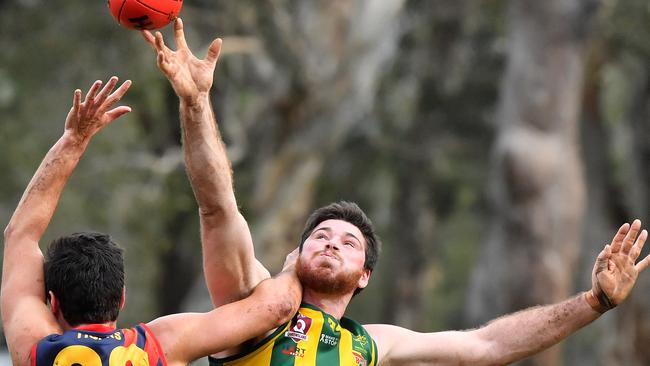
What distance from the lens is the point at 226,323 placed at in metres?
6.08

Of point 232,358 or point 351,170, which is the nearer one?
point 232,358

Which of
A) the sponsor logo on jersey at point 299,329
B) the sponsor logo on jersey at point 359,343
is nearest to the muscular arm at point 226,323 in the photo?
the sponsor logo on jersey at point 299,329

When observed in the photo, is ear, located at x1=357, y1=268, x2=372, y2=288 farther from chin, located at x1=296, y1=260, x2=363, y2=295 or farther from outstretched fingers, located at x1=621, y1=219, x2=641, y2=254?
outstretched fingers, located at x1=621, y1=219, x2=641, y2=254

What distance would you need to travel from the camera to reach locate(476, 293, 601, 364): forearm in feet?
23.5

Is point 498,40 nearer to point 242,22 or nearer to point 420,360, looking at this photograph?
point 242,22

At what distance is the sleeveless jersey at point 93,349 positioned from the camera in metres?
5.45

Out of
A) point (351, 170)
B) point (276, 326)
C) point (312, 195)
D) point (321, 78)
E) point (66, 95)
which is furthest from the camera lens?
point (351, 170)

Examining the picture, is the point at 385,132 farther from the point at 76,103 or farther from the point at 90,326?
the point at 90,326

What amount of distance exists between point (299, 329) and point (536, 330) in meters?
1.38

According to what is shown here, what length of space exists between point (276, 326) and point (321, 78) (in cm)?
1573

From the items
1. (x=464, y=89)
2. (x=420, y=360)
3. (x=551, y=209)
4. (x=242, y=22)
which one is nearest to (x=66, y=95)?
(x=242, y=22)

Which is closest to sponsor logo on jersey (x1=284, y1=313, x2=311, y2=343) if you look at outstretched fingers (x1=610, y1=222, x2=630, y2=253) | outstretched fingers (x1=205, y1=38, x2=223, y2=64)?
outstretched fingers (x1=205, y1=38, x2=223, y2=64)

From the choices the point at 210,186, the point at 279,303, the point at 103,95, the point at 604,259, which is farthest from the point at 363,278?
the point at 103,95

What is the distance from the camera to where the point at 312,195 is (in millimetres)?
23438
